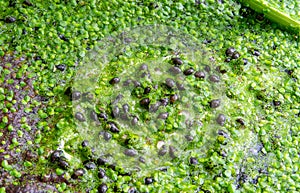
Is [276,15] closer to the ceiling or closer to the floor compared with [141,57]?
closer to the ceiling

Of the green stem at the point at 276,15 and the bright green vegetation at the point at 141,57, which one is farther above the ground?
the green stem at the point at 276,15

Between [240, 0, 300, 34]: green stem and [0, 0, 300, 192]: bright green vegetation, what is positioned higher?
[240, 0, 300, 34]: green stem

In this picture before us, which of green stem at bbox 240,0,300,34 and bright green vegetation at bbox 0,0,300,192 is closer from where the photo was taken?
bright green vegetation at bbox 0,0,300,192

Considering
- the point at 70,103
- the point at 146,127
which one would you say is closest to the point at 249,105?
the point at 146,127

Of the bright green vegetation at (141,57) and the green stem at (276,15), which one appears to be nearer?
the bright green vegetation at (141,57)

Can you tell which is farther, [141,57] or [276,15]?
[276,15]
